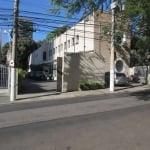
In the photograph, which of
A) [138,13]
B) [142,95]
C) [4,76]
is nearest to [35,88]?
[4,76]

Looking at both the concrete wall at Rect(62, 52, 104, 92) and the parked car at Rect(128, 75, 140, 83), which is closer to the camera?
the concrete wall at Rect(62, 52, 104, 92)

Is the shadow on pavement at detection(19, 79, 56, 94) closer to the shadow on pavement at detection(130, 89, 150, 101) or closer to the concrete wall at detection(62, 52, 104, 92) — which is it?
the concrete wall at detection(62, 52, 104, 92)

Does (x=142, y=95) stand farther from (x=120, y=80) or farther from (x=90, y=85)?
(x=120, y=80)

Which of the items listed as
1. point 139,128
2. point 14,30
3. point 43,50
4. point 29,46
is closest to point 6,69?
point 14,30

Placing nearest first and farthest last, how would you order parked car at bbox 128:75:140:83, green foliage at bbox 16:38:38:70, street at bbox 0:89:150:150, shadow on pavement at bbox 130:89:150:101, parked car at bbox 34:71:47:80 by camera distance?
street at bbox 0:89:150:150
shadow on pavement at bbox 130:89:150:101
parked car at bbox 128:75:140:83
parked car at bbox 34:71:47:80
green foliage at bbox 16:38:38:70

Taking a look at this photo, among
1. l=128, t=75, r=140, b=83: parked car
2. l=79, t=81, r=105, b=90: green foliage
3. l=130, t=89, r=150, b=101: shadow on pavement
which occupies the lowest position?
l=130, t=89, r=150, b=101: shadow on pavement

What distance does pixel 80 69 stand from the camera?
108ft

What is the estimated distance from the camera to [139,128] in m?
11.7

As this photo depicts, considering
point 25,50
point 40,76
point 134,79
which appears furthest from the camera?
point 25,50

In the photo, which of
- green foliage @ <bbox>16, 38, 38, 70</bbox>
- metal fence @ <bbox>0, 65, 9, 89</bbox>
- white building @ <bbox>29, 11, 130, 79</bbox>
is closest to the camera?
metal fence @ <bbox>0, 65, 9, 89</bbox>

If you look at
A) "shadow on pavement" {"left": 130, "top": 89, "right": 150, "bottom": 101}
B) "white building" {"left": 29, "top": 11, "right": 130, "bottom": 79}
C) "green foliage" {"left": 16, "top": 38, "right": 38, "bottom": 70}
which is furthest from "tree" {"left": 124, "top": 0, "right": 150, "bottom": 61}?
"green foliage" {"left": 16, "top": 38, "right": 38, "bottom": 70}

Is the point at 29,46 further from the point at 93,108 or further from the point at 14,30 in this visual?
the point at 93,108

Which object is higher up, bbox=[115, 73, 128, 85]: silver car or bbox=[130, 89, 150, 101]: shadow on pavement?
bbox=[115, 73, 128, 85]: silver car

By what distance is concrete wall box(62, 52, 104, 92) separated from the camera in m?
31.9
